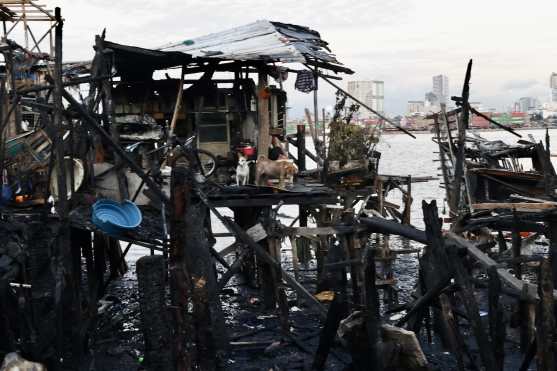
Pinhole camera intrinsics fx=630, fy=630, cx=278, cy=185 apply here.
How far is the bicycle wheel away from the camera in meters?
14.3

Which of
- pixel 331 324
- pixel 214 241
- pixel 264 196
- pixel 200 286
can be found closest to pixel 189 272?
pixel 200 286

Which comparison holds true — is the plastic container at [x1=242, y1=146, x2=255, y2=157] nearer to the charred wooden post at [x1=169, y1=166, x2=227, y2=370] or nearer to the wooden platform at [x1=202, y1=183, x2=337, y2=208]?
the wooden platform at [x1=202, y1=183, x2=337, y2=208]

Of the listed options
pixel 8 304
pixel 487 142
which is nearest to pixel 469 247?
pixel 8 304

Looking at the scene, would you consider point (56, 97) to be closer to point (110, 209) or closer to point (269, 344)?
point (110, 209)

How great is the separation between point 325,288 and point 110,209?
255 inches

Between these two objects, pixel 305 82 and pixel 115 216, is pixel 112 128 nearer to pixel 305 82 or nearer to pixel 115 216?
pixel 115 216

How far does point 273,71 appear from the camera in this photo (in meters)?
15.5

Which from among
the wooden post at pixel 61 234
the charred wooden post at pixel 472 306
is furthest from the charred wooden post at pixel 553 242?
the wooden post at pixel 61 234

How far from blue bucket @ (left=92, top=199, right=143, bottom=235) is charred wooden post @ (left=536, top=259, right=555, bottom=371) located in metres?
7.16

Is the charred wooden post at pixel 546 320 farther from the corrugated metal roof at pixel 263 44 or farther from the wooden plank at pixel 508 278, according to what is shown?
the corrugated metal roof at pixel 263 44

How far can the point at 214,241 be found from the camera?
1300 centimetres

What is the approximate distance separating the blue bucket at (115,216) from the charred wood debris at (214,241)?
0.24 metres

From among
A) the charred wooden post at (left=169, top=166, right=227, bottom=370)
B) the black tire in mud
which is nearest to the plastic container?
the charred wooden post at (left=169, top=166, right=227, bottom=370)

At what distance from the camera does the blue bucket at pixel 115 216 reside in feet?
37.7
